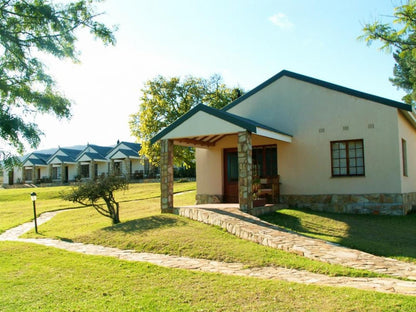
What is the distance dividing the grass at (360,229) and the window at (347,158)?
1.69 meters

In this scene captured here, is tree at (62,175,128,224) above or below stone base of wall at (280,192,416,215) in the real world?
above

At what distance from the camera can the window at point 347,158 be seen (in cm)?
1387

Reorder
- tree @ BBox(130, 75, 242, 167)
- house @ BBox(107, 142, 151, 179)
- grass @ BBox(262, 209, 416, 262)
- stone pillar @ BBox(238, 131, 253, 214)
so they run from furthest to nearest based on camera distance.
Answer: house @ BBox(107, 142, 151, 179) < tree @ BBox(130, 75, 242, 167) < stone pillar @ BBox(238, 131, 253, 214) < grass @ BBox(262, 209, 416, 262)

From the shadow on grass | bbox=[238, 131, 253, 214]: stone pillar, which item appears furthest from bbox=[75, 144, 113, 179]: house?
bbox=[238, 131, 253, 214]: stone pillar

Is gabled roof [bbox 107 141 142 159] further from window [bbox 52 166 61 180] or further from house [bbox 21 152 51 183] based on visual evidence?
house [bbox 21 152 51 183]

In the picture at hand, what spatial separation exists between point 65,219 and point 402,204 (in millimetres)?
13179

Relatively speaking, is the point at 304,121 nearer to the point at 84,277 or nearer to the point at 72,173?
the point at 84,277

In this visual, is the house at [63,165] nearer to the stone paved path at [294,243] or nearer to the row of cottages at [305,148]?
the row of cottages at [305,148]

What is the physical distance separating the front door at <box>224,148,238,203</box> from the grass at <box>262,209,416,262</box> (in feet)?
9.44

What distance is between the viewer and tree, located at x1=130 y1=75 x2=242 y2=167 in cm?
2673

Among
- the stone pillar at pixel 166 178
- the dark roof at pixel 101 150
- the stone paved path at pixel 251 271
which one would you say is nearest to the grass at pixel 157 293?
the stone paved path at pixel 251 271

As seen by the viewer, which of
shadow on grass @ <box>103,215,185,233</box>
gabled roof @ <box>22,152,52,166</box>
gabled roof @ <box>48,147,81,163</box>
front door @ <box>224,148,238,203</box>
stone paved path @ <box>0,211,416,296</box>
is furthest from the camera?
gabled roof @ <box>22,152,52,166</box>

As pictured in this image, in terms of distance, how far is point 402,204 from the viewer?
42.9ft

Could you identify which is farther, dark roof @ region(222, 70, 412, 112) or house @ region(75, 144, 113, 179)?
house @ region(75, 144, 113, 179)
